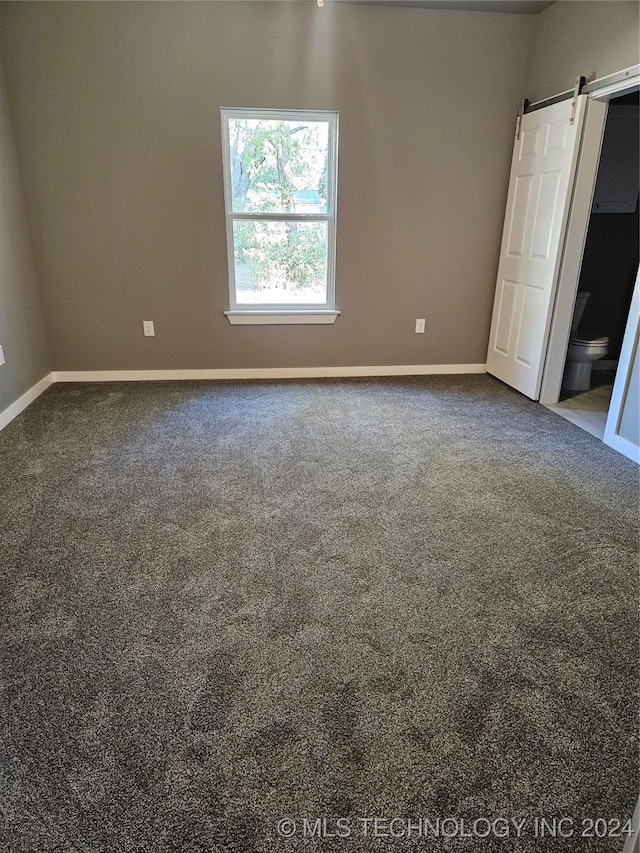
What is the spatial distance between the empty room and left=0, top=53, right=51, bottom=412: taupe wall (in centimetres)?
3

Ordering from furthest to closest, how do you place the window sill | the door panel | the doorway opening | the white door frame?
the window sill < the doorway opening < the white door frame < the door panel

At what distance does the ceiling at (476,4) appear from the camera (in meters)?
3.52

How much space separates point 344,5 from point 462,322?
239cm

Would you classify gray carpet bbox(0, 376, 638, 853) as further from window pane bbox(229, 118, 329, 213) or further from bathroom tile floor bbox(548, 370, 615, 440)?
window pane bbox(229, 118, 329, 213)

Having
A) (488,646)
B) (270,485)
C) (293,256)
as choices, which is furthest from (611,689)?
(293,256)

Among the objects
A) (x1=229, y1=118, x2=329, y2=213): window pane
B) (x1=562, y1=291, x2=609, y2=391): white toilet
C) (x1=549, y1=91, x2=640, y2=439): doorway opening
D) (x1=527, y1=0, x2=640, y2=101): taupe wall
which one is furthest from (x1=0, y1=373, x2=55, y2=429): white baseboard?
(x1=527, y1=0, x2=640, y2=101): taupe wall

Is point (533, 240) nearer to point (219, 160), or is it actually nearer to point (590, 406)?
point (590, 406)

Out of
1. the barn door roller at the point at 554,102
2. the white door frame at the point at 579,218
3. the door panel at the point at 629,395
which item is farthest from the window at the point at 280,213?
the door panel at the point at 629,395

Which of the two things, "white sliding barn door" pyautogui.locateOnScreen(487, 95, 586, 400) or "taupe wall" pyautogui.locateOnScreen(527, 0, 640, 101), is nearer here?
"taupe wall" pyautogui.locateOnScreen(527, 0, 640, 101)

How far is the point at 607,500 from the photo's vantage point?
8.26 feet

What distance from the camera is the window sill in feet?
13.5

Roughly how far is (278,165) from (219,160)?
43cm

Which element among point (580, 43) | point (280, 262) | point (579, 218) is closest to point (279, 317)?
point (280, 262)

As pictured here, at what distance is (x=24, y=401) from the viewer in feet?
12.0
